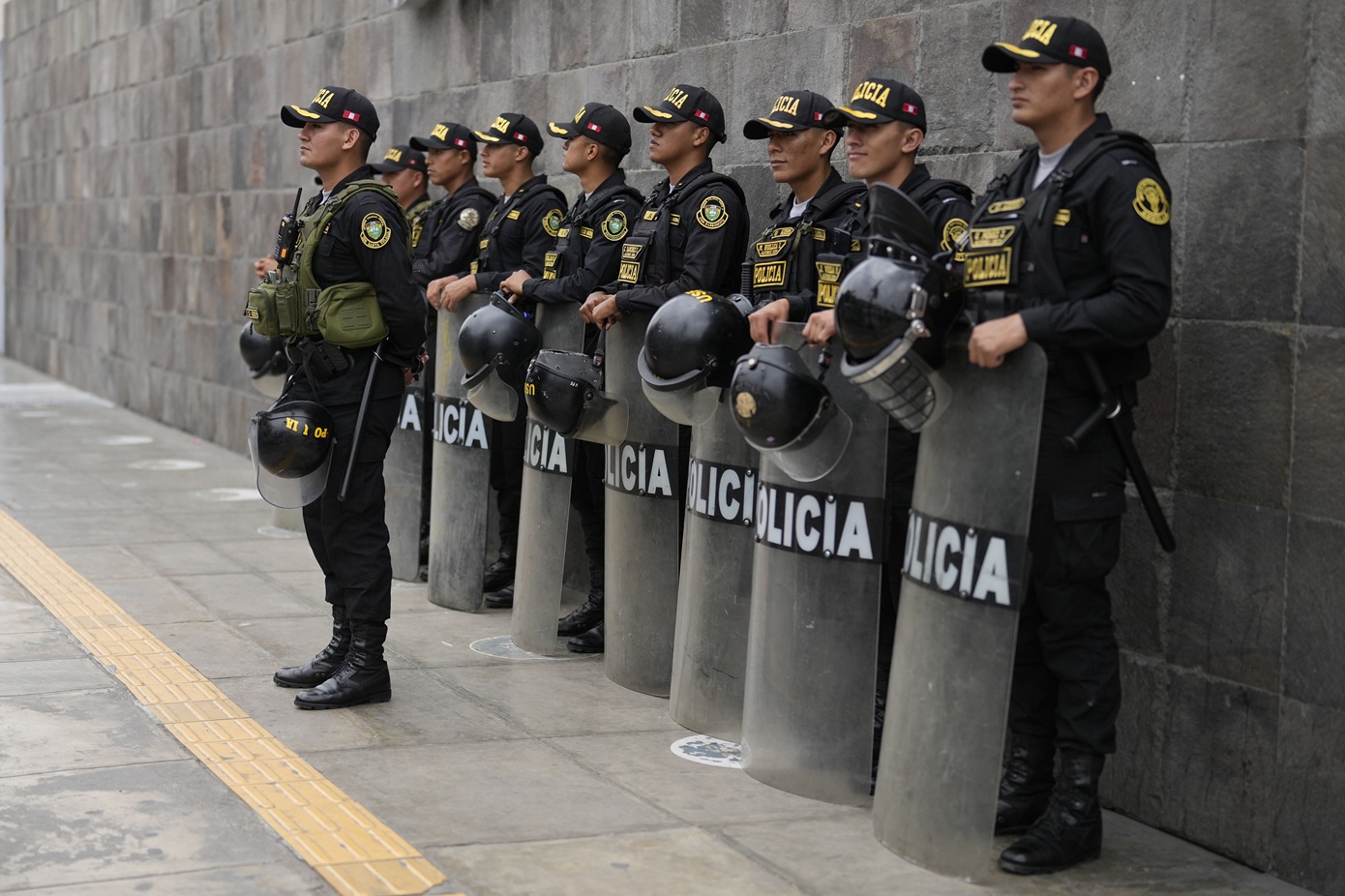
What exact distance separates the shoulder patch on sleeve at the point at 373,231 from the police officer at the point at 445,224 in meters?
2.04

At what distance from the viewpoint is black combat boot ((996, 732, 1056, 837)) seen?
4.56m

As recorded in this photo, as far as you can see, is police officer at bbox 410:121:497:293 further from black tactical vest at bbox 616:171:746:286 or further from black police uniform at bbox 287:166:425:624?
black police uniform at bbox 287:166:425:624

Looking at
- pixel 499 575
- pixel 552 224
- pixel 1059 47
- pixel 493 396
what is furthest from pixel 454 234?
pixel 1059 47

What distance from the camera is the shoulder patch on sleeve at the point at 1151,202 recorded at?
4.09 m

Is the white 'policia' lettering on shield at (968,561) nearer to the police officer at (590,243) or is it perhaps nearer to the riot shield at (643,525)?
the riot shield at (643,525)

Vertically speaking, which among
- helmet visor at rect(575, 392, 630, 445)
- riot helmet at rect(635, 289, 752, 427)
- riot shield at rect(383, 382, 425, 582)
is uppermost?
riot helmet at rect(635, 289, 752, 427)

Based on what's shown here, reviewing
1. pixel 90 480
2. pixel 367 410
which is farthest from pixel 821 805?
pixel 90 480

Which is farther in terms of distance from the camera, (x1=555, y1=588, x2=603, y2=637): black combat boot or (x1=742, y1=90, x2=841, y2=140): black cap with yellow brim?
(x1=555, y1=588, x2=603, y2=637): black combat boot

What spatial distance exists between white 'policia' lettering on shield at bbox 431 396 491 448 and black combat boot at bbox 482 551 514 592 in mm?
709

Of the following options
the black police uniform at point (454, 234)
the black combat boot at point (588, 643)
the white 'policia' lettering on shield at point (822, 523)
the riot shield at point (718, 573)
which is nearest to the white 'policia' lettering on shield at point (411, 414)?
the black police uniform at point (454, 234)

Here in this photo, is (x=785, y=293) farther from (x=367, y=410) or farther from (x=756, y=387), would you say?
(x=367, y=410)

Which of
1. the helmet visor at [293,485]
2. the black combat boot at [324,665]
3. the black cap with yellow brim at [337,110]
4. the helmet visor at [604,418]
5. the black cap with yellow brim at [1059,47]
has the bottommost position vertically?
the black combat boot at [324,665]

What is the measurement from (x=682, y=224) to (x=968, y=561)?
238 cm

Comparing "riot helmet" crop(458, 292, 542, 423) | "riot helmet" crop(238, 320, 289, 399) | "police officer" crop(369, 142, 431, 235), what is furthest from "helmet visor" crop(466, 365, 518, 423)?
"riot helmet" crop(238, 320, 289, 399)
